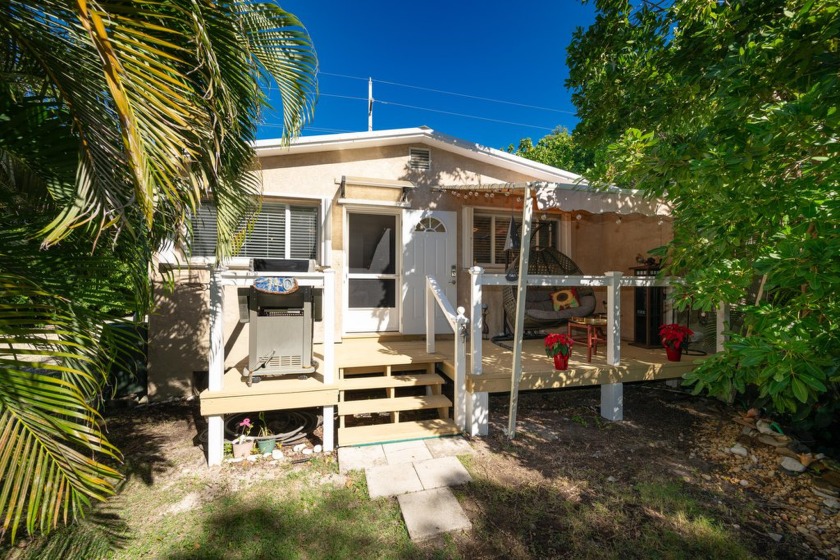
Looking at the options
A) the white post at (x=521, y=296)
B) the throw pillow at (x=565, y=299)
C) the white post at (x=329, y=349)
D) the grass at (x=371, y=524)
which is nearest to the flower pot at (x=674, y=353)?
the throw pillow at (x=565, y=299)

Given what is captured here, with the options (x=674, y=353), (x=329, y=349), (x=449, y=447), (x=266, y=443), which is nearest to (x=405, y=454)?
(x=449, y=447)

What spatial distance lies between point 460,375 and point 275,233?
345 cm

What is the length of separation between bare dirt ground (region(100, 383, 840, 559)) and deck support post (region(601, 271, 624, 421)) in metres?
0.15

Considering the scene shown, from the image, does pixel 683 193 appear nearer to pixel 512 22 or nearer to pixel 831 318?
pixel 831 318

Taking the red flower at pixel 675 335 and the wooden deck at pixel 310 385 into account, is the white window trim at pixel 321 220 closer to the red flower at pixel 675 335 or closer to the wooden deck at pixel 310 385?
the wooden deck at pixel 310 385

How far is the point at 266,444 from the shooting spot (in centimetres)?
340

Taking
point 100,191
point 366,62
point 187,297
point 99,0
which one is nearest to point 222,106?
point 99,0

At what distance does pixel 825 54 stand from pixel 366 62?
1145 cm

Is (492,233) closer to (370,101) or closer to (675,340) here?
(675,340)

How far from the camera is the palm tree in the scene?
4.99 ft

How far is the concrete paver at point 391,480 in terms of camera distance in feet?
9.19

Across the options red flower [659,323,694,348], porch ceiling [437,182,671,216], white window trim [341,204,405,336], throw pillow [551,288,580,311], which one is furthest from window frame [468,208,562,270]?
red flower [659,323,694,348]

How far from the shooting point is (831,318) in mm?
2031

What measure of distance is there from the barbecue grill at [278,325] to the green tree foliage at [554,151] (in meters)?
17.0
